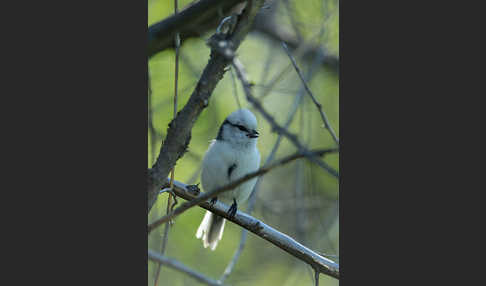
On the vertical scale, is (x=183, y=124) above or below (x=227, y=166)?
below

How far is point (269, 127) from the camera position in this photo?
10.4ft

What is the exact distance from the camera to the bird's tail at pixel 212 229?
3.24 m

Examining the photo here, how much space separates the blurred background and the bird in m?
0.06

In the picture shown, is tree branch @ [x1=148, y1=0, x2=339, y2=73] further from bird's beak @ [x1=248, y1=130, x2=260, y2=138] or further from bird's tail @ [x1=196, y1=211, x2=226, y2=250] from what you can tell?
bird's tail @ [x1=196, y1=211, x2=226, y2=250]

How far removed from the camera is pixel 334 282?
2758 millimetres

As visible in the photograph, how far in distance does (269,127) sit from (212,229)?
78 cm

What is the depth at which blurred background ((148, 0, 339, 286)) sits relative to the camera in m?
2.79

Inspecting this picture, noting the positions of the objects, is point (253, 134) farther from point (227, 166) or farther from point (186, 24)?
point (186, 24)

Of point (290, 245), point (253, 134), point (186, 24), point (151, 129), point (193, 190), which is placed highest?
point (186, 24)

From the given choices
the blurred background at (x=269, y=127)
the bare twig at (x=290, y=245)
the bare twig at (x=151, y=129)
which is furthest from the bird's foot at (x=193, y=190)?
the bare twig at (x=151, y=129)

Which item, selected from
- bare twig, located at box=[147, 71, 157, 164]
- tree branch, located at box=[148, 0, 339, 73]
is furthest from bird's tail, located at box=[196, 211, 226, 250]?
tree branch, located at box=[148, 0, 339, 73]

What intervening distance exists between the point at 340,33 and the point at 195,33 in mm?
797

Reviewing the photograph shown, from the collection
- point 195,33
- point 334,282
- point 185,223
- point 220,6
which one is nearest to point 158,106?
point 195,33

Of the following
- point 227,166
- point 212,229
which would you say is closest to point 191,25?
point 227,166
